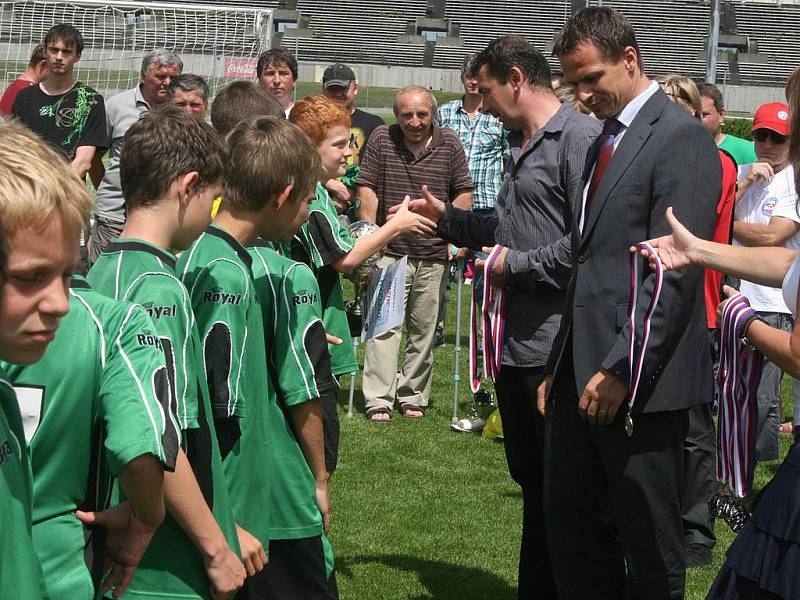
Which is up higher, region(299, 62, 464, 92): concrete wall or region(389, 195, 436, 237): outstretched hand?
region(389, 195, 436, 237): outstretched hand

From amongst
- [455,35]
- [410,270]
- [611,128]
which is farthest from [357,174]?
[455,35]

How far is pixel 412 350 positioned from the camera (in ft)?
28.0

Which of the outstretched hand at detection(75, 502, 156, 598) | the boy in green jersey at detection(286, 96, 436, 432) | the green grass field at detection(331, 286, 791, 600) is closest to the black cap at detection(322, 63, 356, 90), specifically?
the green grass field at detection(331, 286, 791, 600)

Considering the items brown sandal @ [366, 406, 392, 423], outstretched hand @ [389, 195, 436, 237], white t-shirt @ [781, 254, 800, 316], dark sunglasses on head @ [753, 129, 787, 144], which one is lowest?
brown sandal @ [366, 406, 392, 423]

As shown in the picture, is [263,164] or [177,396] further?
[263,164]

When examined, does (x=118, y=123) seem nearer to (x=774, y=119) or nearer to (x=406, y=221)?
(x=774, y=119)

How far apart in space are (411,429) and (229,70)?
20.8 feet

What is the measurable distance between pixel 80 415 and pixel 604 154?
2.22 m

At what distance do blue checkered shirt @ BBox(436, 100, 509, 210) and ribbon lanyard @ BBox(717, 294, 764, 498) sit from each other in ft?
18.4

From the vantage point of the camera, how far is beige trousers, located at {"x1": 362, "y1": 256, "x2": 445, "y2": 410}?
8.27 metres

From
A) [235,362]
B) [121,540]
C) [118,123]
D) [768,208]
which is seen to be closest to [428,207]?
[235,362]

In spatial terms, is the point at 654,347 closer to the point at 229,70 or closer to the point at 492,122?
the point at 492,122

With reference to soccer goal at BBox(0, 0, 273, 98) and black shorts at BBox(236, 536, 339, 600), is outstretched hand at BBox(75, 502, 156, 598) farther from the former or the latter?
soccer goal at BBox(0, 0, 273, 98)

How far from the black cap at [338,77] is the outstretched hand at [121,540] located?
23.7 feet
